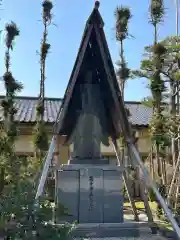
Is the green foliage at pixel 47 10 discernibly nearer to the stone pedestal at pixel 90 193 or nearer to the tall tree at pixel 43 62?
the tall tree at pixel 43 62

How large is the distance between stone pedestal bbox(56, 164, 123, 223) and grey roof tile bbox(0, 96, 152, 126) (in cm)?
833

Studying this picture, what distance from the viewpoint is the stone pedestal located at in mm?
5793

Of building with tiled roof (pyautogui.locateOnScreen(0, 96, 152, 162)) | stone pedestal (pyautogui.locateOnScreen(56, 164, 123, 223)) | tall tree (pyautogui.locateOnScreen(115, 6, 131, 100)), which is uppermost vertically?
tall tree (pyautogui.locateOnScreen(115, 6, 131, 100))

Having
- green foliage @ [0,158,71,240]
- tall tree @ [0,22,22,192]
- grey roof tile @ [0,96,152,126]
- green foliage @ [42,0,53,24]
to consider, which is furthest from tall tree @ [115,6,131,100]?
green foliage @ [0,158,71,240]

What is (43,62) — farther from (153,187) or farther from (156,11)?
(153,187)

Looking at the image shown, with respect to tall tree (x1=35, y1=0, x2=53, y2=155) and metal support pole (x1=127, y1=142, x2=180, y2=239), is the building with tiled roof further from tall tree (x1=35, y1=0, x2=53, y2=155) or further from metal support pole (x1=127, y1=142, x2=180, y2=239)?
metal support pole (x1=127, y1=142, x2=180, y2=239)

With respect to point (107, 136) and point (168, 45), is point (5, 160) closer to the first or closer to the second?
point (107, 136)

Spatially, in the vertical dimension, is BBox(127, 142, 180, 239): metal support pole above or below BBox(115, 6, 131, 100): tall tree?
below

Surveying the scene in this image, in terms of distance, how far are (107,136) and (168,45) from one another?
394cm

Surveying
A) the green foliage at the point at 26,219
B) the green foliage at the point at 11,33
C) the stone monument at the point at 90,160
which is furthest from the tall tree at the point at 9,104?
the green foliage at the point at 26,219

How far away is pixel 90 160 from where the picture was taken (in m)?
6.31

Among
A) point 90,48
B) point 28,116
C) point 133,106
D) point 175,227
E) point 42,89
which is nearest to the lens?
point 175,227

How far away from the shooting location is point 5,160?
907 centimetres

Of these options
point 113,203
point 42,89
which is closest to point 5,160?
point 42,89
